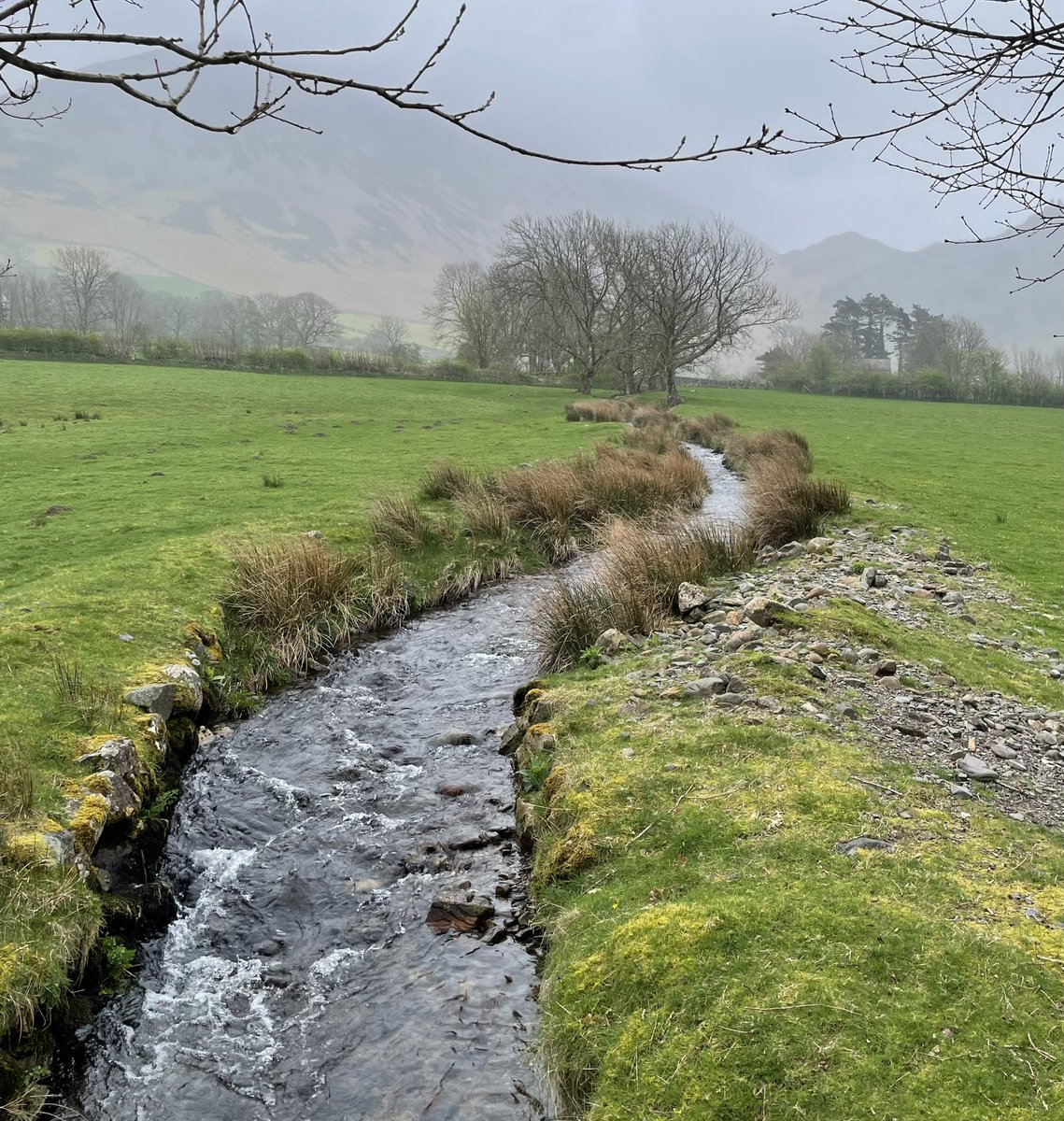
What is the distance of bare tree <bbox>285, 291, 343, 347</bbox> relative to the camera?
116 metres

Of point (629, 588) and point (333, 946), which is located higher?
point (629, 588)

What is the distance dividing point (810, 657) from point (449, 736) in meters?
3.66

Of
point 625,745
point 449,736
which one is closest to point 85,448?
point 449,736

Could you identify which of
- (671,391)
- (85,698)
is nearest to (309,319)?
(671,391)

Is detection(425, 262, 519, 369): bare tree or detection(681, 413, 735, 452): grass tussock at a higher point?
detection(425, 262, 519, 369): bare tree

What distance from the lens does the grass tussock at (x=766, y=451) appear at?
2017 cm

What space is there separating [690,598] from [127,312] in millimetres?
133666

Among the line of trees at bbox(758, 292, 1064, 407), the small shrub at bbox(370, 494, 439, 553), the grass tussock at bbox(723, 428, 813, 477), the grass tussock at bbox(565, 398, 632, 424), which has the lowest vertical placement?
the small shrub at bbox(370, 494, 439, 553)

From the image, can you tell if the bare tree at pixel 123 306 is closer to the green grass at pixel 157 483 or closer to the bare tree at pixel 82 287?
the bare tree at pixel 82 287

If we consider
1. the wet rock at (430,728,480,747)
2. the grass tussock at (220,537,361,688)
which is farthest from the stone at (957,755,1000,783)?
the grass tussock at (220,537,361,688)

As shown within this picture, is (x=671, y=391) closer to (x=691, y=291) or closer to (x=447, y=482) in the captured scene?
(x=691, y=291)

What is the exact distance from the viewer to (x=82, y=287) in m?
90.5

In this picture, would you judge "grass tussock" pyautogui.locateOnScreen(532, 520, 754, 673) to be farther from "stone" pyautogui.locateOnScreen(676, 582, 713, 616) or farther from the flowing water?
the flowing water

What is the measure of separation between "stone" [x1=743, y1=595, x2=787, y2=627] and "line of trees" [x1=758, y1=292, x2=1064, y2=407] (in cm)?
7142
